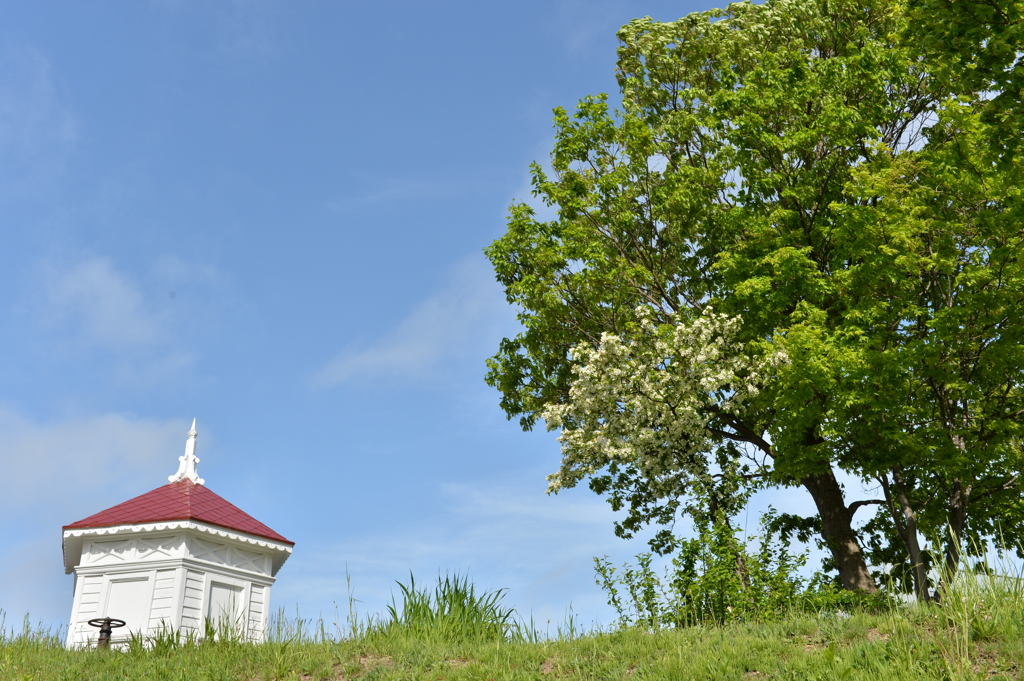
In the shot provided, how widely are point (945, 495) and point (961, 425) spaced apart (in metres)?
2.80

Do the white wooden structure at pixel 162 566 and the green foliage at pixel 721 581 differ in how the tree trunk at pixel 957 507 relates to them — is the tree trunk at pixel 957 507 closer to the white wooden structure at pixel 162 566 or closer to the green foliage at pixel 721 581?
the green foliage at pixel 721 581

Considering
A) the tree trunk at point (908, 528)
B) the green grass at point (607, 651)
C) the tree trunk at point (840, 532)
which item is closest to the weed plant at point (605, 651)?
the green grass at point (607, 651)

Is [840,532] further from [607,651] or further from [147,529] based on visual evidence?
[147,529]

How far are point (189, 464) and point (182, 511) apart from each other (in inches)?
132

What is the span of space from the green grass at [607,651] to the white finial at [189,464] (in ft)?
37.8

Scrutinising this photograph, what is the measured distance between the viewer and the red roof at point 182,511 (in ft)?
65.9

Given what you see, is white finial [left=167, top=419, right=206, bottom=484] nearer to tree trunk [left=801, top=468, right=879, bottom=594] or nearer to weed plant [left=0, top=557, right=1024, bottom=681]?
weed plant [left=0, top=557, right=1024, bottom=681]

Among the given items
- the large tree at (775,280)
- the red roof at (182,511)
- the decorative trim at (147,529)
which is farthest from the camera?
the red roof at (182,511)

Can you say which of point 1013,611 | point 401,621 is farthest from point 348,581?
point 1013,611

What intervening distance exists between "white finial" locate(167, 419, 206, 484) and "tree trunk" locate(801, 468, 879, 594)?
17060mm

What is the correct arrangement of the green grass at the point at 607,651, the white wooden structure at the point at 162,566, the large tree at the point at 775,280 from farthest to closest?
1. the white wooden structure at the point at 162,566
2. the large tree at the point at 775,280
3. the green grass at the point at 607,651

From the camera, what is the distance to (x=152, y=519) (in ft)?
65.3

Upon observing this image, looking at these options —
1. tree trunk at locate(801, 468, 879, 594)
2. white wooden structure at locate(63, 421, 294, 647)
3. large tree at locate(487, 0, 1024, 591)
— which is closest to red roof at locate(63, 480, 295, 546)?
white wooden structure at locate(63, 421, 294, 647)

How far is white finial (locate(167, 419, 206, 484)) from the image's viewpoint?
906 inches
